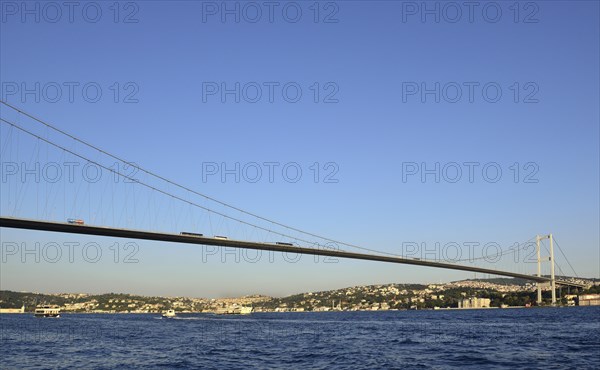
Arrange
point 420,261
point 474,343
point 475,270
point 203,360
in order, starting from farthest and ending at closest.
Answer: point 475,270 → point 420,261 → point 474,343 → point 203,360

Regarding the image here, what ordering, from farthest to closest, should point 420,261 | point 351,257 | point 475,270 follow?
1. point 475,270
2. point 420,261
3. point 351,257

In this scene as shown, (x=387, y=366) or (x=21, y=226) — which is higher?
(x=21, y=226)

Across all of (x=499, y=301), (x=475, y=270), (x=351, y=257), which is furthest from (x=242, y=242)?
(x=499, y=301)

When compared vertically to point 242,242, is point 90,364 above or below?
below

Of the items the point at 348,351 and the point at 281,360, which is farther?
the point at 348,351

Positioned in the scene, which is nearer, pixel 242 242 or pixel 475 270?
pixel 242 242

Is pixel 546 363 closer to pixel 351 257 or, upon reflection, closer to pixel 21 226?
pixel 21 226

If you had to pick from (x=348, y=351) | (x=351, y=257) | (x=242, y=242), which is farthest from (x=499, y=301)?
(x=348, y=351)

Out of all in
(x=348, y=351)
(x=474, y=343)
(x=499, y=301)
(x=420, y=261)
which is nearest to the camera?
(x=348, y=351)

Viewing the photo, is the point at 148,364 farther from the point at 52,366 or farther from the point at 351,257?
the point at 351,257
